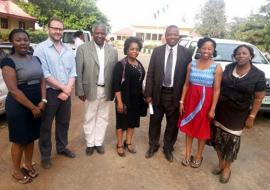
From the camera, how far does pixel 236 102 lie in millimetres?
4039

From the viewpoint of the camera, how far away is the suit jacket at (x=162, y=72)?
4555 mm

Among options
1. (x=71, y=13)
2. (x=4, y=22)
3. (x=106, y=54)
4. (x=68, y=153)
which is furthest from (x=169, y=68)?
(x=71, y=13)

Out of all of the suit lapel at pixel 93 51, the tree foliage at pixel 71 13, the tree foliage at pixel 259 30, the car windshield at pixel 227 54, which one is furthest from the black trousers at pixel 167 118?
the tree foliage at pixel 259 30

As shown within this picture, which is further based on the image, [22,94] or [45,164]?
[45,164]

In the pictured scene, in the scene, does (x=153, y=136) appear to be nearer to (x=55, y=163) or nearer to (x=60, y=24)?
(x=55, y=163)

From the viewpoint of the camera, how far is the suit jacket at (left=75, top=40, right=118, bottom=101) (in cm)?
454

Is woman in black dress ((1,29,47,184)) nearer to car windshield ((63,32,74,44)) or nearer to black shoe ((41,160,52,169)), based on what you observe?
black shoe ((41,160,52,169))

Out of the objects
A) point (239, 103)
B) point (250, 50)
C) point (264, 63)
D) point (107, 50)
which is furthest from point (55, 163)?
point (264, 63)

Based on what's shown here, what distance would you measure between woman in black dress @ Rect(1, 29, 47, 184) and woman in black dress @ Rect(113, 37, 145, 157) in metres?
1.16

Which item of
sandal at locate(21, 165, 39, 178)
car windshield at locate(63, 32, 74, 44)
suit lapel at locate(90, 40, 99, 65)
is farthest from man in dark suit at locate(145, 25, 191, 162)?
car windshield at locate(63, 32, 74, 44)

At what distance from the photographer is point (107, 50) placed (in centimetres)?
465

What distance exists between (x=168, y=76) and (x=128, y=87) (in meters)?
0.62

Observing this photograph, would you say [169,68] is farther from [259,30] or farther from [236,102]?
[259,30]

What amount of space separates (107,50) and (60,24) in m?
0.79
